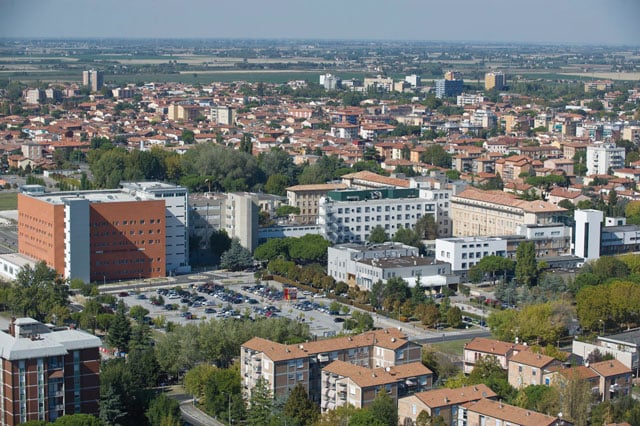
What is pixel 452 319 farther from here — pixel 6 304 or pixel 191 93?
pixel 191 93

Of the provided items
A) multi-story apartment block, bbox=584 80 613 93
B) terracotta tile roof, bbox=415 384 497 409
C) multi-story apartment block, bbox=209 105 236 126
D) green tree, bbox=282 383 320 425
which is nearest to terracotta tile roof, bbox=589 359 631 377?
terracotta tile roof, bbox=415 384 497 409

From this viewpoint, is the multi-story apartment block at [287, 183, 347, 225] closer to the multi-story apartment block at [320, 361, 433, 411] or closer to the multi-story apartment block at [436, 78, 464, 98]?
the multi-story apartment block at [320, 361, 433, 411]

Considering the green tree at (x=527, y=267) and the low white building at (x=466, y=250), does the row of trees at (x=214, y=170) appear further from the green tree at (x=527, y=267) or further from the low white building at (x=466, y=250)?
the green tree at (x=527, y=267)

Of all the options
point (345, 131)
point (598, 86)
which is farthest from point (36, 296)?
point (598, 86)

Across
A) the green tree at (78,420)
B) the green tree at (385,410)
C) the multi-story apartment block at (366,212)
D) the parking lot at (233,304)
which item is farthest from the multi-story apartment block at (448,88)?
the green tree at (78,420)

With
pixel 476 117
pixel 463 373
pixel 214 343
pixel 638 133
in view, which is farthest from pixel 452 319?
pixel 476 117
